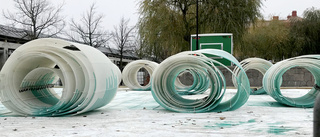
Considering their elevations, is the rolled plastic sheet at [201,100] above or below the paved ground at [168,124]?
above

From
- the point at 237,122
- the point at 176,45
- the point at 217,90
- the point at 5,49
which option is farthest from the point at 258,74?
the point at 5,49

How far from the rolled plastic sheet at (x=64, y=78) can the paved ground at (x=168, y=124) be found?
0.36m

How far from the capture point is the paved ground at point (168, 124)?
5582mm

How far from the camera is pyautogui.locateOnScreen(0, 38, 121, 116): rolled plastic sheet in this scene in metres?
7.49

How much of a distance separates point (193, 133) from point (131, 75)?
44.5 feet

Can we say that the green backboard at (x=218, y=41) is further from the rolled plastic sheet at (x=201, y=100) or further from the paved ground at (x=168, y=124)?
the paved ground at (x=168, y=124)

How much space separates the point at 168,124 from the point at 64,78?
2557 mm

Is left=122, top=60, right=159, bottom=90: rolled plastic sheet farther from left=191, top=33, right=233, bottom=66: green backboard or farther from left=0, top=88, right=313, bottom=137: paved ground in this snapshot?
left=0, top=88, right=313, bottom=137: paved ground

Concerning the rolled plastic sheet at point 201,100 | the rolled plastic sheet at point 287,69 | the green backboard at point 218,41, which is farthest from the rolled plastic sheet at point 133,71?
the rolled plastic sheet at point 201,100

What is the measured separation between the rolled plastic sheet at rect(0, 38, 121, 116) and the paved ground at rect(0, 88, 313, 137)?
0.36 meters

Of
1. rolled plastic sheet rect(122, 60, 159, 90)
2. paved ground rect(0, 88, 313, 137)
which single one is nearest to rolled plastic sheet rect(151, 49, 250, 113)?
paved ground rect(0, 88, 313, 137)

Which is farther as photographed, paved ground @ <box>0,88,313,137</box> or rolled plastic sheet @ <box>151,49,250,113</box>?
rolled plastic sheet @ <box>151,49,250,113</box>

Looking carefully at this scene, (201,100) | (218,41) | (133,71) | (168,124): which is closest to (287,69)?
(201,100)

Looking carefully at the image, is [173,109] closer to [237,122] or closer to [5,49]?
[237,122]
